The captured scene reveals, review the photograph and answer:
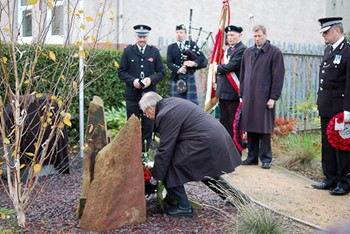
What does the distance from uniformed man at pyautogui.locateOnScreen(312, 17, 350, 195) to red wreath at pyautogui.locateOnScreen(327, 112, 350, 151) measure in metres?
0.07

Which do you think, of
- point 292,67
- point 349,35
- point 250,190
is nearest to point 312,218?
point 250,190

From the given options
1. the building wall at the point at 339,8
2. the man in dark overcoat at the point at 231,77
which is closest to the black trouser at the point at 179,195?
the man in dark overcoat at the point at 231,77

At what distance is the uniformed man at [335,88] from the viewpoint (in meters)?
6.30

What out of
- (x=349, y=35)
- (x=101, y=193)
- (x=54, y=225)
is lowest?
(x=54, y=225)

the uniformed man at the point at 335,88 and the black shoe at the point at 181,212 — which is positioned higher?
the uniformed man at the point at 335,88

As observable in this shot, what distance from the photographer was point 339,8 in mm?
18594

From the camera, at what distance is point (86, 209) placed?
497 cm

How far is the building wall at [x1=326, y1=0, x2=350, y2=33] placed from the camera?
60.8 ft

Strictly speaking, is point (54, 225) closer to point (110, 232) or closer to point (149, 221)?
point (110, 232)

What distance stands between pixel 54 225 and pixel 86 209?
1.26ft

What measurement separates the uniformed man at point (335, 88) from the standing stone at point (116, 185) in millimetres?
2599

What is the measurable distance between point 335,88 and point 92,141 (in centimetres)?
294

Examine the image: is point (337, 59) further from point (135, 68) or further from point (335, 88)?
point (135, 68)

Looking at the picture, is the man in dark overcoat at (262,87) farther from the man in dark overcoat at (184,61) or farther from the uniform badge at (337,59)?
the man in dark overcoat at (184,61)
